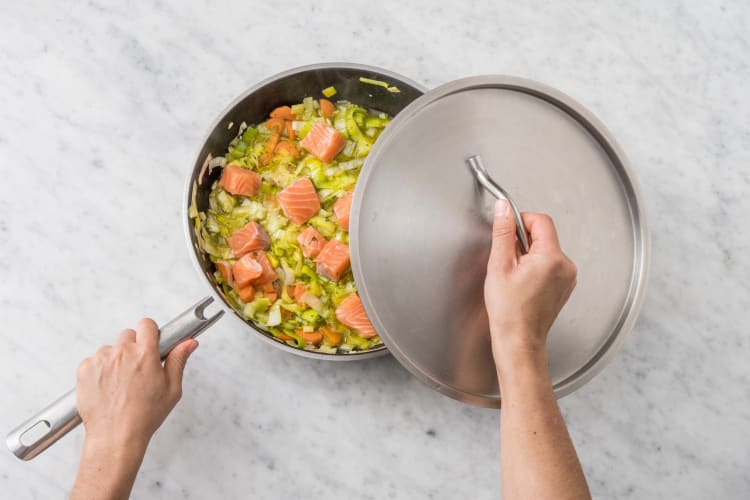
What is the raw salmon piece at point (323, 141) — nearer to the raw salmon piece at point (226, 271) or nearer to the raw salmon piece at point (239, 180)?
the raw salmon piece at point (239, 180)

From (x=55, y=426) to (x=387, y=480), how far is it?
2.81ft

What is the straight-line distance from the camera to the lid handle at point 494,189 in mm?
1156

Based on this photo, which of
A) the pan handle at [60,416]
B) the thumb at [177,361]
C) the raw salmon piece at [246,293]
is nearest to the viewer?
the pan handle at [60,416]

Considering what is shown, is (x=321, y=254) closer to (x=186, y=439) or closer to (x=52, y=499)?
(x=186, y=439)

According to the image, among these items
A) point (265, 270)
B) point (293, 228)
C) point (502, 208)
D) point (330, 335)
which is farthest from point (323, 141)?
point (502, 208)

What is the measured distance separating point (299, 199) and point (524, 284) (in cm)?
69

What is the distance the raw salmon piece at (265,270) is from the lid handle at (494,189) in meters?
0.64

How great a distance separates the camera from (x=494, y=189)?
1.21 m

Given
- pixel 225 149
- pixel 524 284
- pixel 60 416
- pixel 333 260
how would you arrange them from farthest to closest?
1. pixel 225 149
2. pixel 333 260
3. pixel 60 416
4. pixel 524 284

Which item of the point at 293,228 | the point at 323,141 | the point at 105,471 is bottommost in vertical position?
the point at 105,471

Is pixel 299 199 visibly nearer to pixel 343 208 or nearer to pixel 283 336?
pixel 343 208

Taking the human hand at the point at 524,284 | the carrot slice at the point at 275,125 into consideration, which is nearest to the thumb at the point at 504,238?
the human hand at the point at 524,284

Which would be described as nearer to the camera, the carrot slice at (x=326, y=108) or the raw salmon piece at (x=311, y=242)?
the raw salmon piece at (x=311, y=242)

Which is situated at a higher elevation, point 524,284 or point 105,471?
point 524,284
